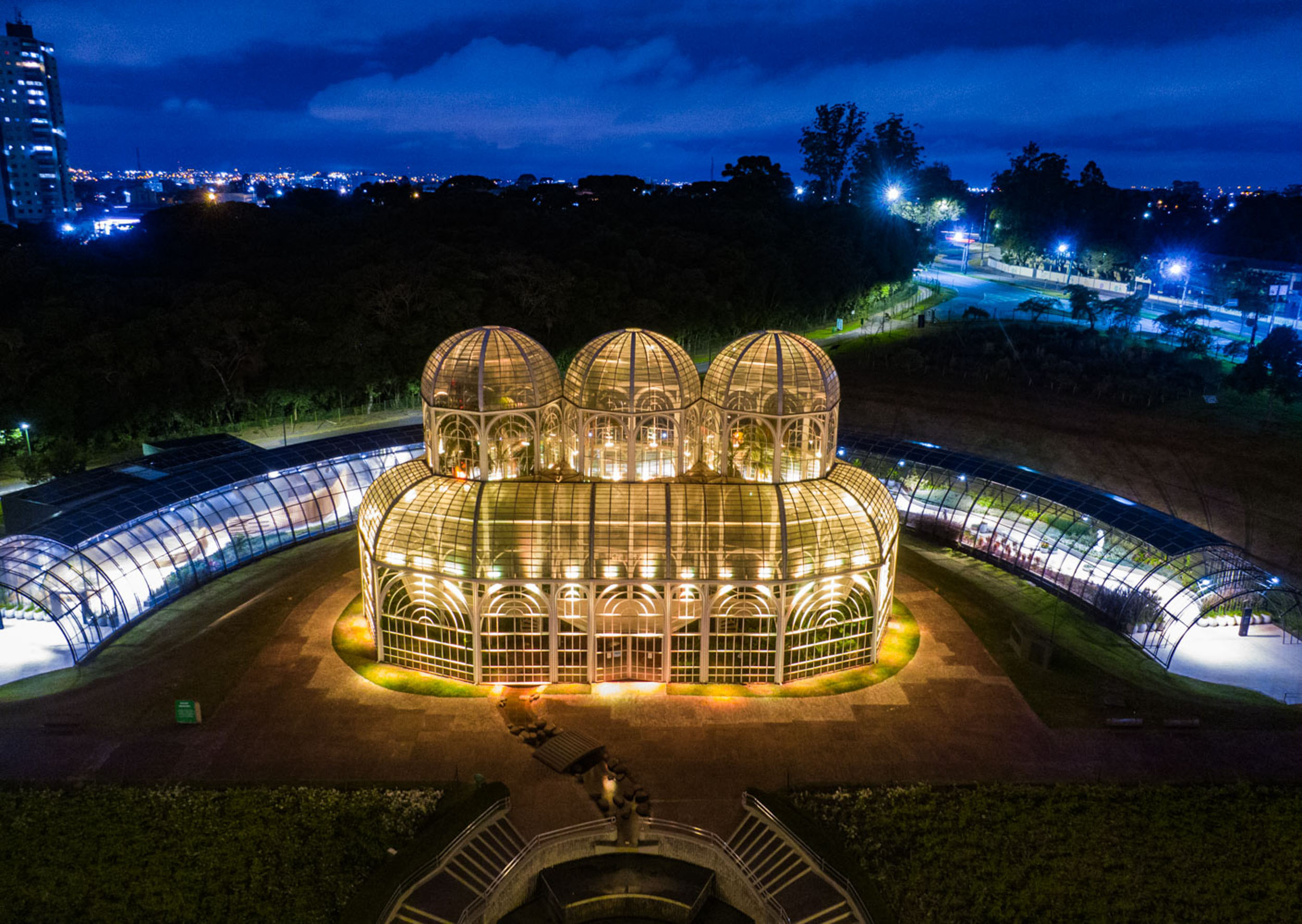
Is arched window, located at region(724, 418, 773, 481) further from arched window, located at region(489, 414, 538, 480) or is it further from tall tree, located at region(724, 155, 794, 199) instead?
tall tree, located at region(724, 155, 794, 199)

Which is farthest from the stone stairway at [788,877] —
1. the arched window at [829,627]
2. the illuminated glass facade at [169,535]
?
the illuminated glass facade at [169,535]

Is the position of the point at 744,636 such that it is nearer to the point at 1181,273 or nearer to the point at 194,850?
the point at 194,850

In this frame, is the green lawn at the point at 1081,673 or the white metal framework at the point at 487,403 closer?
the green lawn at the point at 1081,673

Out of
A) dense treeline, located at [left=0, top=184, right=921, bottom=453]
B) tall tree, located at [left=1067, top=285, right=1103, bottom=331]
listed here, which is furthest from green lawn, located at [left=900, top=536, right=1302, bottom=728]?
tall tree, located at [left=1067, top=285, right=1103, bottom=331]

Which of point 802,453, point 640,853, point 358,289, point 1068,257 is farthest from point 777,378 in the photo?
point 1068,257

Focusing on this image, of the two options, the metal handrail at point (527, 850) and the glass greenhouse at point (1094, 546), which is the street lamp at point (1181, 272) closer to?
the glass greenhouse at point (1094, 546)
